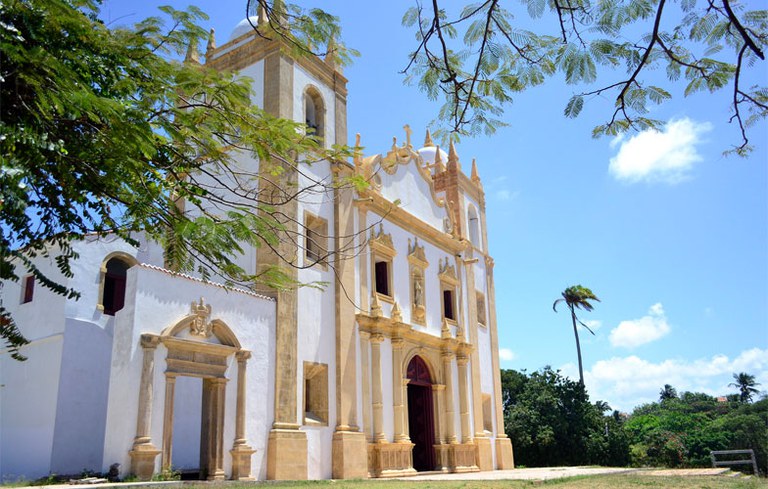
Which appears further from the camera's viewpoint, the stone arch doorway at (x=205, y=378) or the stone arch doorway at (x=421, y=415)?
the stone arch doorway at (x=421, y=415)

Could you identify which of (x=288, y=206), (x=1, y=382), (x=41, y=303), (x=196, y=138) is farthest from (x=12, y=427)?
(x=196, y=138)

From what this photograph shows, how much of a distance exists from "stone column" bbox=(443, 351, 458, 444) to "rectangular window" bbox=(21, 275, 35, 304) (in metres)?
12.4

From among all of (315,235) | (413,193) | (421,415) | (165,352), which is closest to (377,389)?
(421,415)

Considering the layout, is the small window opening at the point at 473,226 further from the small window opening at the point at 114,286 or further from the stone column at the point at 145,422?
the stone column at the point at 145,422

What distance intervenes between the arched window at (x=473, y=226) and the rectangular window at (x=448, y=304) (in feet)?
11.8

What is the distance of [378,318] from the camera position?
62.1 feet

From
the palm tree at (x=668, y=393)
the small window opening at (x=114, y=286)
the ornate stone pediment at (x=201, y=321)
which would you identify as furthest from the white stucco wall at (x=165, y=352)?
the palm tree at (x=668, y=393)

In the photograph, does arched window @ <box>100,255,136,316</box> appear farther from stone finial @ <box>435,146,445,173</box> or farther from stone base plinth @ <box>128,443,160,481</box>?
stone finial @ <box>435,146,445,173</box>

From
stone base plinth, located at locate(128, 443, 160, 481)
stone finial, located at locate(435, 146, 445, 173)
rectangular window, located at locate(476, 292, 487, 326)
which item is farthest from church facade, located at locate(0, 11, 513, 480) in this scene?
stone finial, located at locate(435, 146, 445, 173)

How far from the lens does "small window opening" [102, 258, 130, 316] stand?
53.3 ft

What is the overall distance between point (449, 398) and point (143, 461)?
12.0m

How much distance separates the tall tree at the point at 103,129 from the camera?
4.73 meters

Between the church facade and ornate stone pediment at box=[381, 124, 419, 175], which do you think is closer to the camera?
the church facade

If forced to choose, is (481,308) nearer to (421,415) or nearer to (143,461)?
(421,415)
